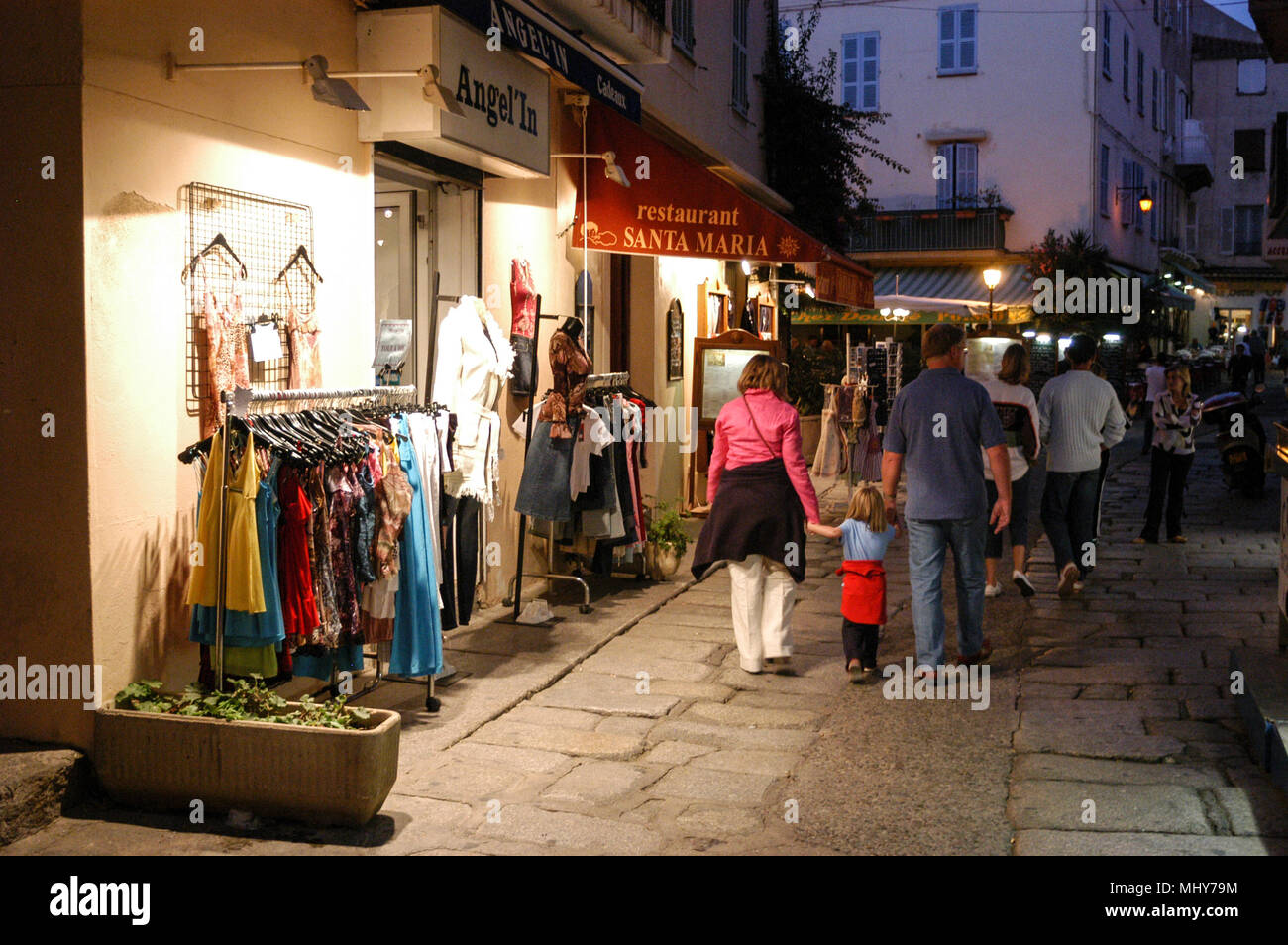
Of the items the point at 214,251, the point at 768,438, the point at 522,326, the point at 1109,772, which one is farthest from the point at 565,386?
the point at 1109,772

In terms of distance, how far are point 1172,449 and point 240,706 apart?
9.84 meters

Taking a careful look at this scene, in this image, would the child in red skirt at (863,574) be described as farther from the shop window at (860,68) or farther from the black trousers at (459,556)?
the shop window at (860,68)

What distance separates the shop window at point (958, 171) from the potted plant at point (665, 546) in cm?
2398

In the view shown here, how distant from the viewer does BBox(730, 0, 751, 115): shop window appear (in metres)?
15.9

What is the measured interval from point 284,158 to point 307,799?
324 cm

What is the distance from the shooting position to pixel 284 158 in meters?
6.55

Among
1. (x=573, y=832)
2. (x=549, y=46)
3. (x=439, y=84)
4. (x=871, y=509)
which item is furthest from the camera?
(x=549, y=46)

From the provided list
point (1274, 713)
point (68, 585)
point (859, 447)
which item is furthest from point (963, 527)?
point (859, 447)

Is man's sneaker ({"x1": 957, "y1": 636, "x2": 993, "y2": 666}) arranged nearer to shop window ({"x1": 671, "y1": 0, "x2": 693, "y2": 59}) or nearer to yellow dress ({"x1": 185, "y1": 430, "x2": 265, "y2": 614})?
yellow dress ({"x1": 185, "y1": 430, "x2": 265, "y2": 614})

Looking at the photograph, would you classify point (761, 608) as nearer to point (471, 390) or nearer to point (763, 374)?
point (763, 374)

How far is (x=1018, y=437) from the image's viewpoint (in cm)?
954

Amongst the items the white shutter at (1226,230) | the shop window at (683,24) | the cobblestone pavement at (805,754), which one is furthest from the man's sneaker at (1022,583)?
the white shutter at (1226,230)

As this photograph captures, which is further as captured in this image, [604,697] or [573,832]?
[604,697]

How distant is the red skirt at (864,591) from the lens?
744 centimetres
